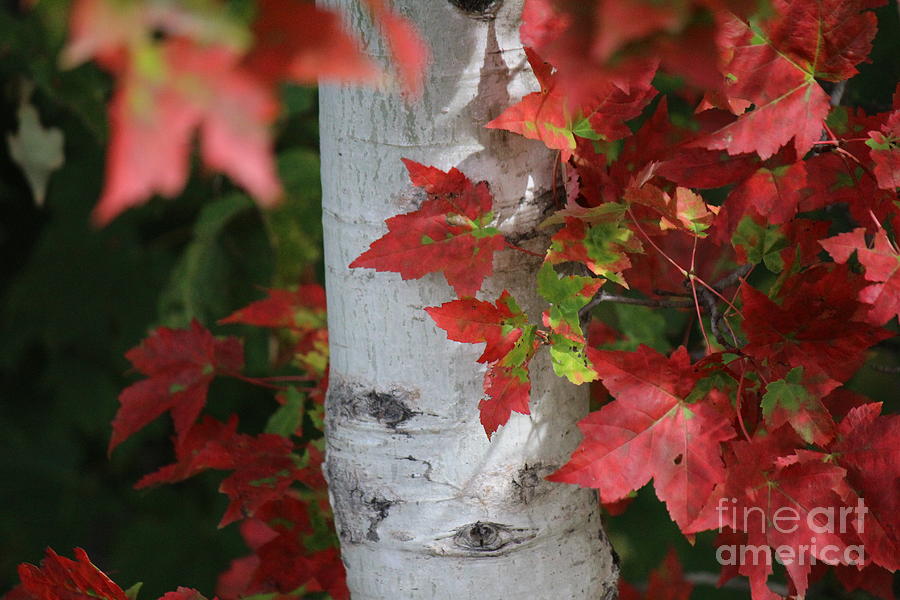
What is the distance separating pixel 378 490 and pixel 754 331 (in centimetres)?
32

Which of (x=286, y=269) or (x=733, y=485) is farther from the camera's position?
(x=286, y=269)

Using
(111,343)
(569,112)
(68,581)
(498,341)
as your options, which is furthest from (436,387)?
(111,343)

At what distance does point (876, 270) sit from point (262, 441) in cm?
56

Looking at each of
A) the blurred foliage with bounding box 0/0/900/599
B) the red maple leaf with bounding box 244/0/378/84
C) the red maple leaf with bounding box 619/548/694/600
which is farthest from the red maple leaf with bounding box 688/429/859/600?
the blurred foliage with bounding box 0/0/900/599

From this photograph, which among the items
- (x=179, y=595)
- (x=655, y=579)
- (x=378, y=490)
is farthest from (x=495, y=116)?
(x=655, y=579)

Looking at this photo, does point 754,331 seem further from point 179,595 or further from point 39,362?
point 39,362

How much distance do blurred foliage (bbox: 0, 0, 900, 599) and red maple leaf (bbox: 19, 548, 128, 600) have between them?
0.65m

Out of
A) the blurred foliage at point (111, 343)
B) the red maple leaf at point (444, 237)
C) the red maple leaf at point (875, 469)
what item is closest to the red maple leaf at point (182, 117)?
the red maple leaf at point (444, 237)

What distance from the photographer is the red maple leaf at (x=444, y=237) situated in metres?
0.59

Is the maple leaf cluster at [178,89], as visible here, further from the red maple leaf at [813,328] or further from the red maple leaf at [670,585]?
the red maple leaf at [670,585]

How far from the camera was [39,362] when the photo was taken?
189 centimetres

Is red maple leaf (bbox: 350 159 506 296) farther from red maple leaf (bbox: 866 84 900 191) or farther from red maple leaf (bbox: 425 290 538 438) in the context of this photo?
red maple leaf (bbox: 866 84 900 191)

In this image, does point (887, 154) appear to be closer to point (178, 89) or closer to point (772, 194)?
point (772, 194)

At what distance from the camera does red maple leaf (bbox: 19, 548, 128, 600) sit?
667 mm
